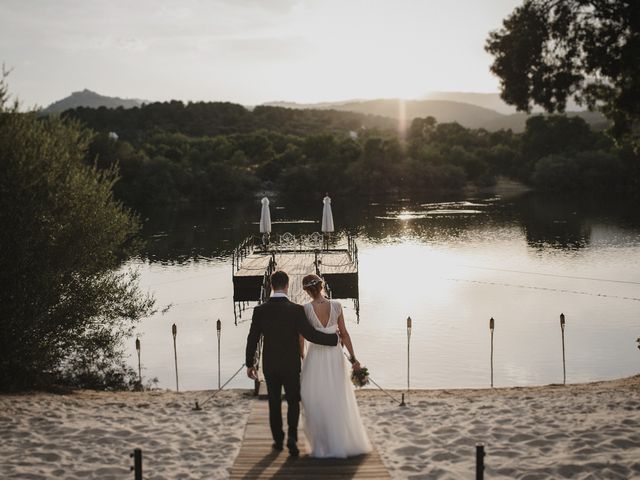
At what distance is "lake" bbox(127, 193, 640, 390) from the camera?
23.0m

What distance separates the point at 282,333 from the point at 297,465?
5.45ft

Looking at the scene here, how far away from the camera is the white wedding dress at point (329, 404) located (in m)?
8.61

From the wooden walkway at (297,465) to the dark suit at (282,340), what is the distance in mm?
606

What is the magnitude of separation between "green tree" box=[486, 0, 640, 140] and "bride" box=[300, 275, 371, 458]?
9994mm

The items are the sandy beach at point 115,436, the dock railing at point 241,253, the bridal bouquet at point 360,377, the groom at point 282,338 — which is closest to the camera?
the groom at point 282,338

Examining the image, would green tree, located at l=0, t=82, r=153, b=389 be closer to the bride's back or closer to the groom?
the groom

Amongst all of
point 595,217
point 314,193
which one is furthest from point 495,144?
point 595,217

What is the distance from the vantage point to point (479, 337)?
87.2 ft

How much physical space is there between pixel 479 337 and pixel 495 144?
117m

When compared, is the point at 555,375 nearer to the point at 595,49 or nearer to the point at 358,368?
the point at 595,49

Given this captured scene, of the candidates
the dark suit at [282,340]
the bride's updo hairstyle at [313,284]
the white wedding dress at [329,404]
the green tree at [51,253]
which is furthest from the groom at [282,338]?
the green tree at [51,253]

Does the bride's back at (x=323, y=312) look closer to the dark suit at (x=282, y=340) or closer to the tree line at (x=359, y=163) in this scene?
the dark suit at (x=282, y=340)

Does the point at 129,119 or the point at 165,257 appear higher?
the point at 129,119

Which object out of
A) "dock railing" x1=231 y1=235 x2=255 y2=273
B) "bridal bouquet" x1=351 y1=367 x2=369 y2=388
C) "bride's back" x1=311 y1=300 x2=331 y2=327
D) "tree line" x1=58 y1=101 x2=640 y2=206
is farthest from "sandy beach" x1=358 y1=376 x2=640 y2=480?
"tree line" x1=58 y1=101 x2=640 y2=206
